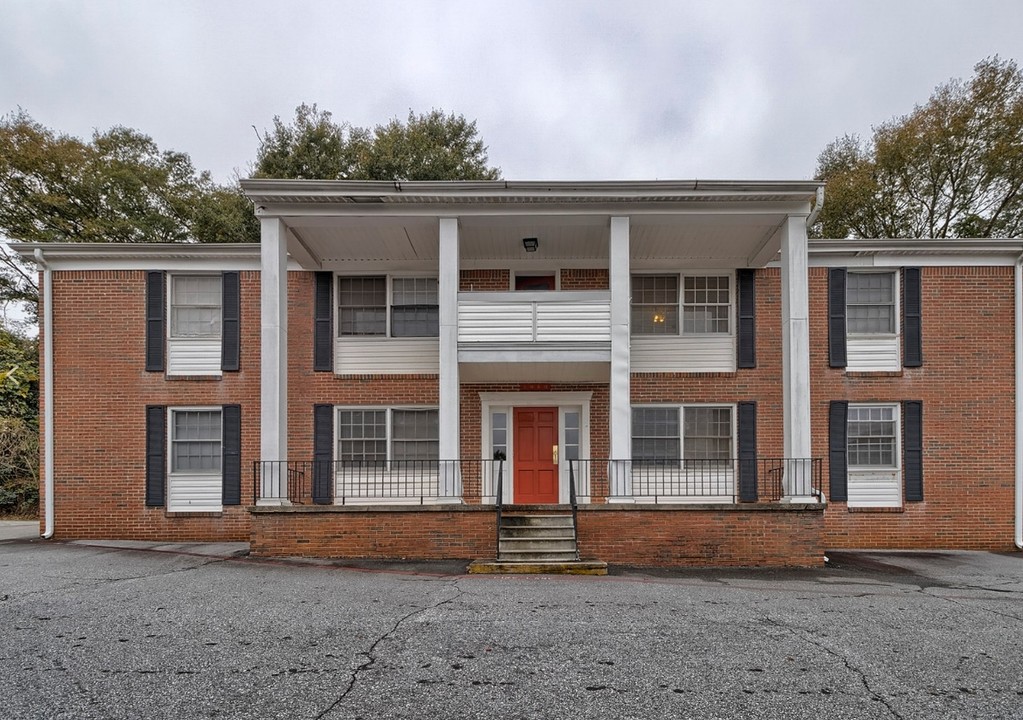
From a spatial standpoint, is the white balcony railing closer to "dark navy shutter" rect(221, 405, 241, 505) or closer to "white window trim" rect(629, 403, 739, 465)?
"white window trim" rect(629, 403, 739, 465)

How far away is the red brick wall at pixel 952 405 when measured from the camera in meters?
11.6

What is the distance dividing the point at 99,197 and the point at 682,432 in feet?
67.4

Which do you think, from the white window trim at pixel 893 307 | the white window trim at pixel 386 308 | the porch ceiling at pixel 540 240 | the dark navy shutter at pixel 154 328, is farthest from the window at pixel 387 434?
the white window trim at pixel 893 307

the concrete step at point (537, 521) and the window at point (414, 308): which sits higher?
the window at point (414, 308)

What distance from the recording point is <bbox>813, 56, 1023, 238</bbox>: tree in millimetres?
17172

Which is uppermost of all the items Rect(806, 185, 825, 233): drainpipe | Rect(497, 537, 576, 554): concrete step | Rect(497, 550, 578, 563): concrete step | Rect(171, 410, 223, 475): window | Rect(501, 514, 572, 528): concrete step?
Rect(806, 185, 825, 233): drainpipe

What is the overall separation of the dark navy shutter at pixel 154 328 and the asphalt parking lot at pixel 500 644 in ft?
13.8

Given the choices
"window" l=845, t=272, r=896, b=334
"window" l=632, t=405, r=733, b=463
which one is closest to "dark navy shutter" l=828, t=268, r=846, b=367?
"window" l=845, t=272, r=896, b=334

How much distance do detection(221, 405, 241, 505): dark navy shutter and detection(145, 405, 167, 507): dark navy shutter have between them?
1113 mm

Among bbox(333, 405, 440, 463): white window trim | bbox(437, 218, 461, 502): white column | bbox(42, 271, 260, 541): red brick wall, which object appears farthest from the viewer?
bbox(333, 405, 440, 463): white window trim

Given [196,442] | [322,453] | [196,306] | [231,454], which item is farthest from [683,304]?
[196,442]

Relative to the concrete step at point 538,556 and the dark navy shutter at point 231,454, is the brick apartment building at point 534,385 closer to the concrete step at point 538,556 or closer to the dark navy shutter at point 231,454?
the dark navy shutter at point 231,454

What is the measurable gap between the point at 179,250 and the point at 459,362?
612cm

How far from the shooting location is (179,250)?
11.8 m
